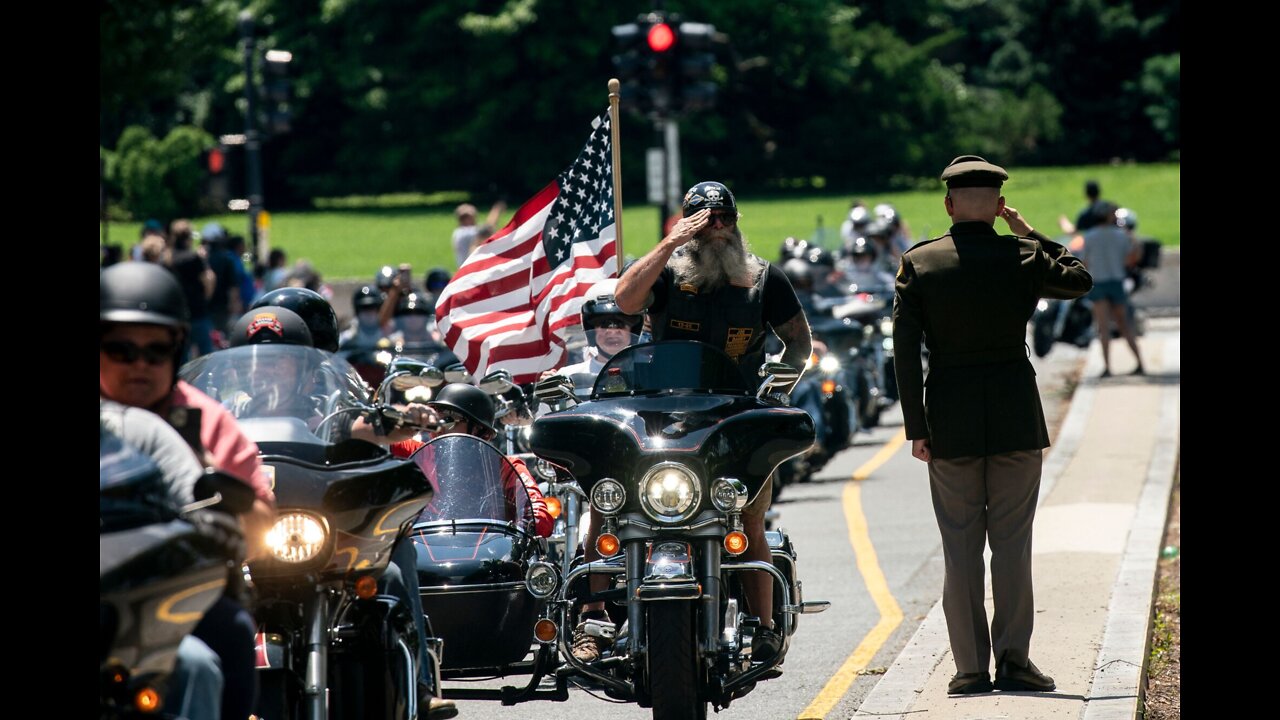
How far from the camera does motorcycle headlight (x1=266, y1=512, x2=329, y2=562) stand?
5512mm

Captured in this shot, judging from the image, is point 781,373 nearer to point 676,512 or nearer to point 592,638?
point 676,512

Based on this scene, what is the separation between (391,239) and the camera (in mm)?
55094

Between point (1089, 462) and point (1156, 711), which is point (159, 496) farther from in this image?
point (1089, 462)

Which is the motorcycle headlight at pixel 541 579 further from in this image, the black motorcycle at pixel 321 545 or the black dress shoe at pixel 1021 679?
the black dress shoe at pixel 1021 679

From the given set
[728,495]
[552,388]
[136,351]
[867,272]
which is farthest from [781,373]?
[867,272]

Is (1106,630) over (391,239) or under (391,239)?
under

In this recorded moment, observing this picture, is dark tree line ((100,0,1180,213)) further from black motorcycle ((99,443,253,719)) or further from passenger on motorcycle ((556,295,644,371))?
black motorcycle ((99,443,253,719))

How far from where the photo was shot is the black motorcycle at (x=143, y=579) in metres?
4.14

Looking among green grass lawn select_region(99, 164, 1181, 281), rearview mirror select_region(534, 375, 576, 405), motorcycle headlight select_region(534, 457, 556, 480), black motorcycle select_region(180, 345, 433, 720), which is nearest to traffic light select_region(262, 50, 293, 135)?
green grass lawn select_region(99, 164, 1181, 281)

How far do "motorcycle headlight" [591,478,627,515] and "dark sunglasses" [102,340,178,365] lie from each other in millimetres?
2099

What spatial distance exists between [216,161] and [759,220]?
1126 inches

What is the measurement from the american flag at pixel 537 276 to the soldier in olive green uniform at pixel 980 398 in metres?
3.56

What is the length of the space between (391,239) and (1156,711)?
1929 inches

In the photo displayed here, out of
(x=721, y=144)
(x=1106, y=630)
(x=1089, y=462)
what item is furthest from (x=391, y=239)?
(x=1106, y=630)
